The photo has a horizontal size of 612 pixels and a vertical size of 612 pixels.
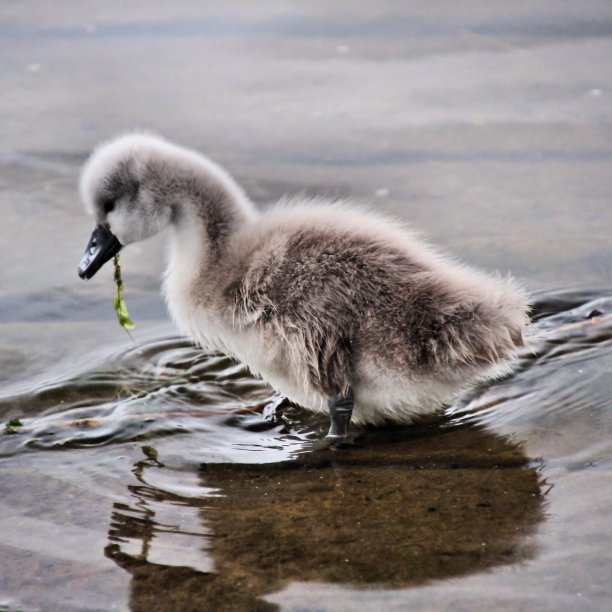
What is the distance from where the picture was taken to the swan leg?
12.1ft

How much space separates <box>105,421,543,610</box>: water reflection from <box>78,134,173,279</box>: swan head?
988 millimetres

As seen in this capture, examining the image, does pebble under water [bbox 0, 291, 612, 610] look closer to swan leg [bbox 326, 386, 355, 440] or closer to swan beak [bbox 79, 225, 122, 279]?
swan leg [bbox 326, 386, 355, 440]

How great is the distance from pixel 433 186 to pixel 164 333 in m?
1.69

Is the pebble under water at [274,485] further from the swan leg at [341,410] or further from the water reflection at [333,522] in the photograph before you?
the swan leg at [341,410]

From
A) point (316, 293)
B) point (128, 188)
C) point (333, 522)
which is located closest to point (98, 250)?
point (128, 188)

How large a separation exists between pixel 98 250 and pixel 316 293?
0.97 m

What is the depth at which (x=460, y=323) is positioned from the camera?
3.51 metres

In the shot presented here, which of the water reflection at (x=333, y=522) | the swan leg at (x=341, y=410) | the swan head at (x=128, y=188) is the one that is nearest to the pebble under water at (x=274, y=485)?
the water reflection at (x=333, y=522)

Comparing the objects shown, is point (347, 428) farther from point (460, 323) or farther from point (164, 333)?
point (164, 333)

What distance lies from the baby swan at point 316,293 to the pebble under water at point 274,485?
0.65 feet

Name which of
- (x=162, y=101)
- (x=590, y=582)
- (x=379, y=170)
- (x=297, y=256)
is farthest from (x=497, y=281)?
(x=162, y=101)

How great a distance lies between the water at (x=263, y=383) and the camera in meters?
2.72

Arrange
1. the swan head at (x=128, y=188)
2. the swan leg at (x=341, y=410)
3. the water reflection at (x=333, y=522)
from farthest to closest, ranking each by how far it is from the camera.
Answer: the swan head at (x=128, y=188)
the swan leg at (x=341, y=410)
the water reflection at (x=333, y=522)

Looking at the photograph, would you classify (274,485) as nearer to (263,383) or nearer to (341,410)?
(341,410)
